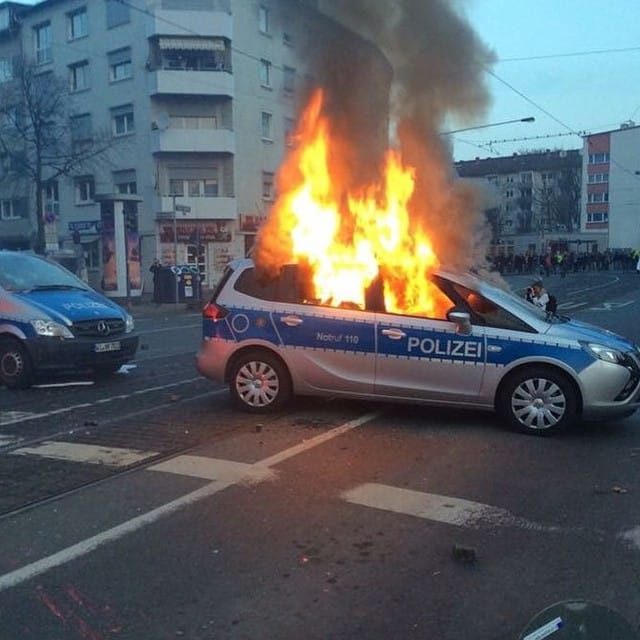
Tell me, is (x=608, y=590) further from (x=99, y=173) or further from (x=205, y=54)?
(x=99, y=173)

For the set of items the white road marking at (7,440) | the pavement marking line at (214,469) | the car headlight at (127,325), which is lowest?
the white road marking at (7,440)

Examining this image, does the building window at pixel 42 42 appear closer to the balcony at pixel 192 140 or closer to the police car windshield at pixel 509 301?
the balcony at pixel 192 140

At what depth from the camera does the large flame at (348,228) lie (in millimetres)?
7492

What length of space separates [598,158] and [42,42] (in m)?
64.5

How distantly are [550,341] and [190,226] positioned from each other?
110ft

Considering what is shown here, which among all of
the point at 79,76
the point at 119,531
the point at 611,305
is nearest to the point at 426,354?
the point at 119,531

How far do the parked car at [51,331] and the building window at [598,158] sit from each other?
84.0 meters

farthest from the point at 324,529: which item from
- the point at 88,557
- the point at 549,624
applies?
the point at 549,624

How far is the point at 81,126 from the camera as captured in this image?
42000 mm

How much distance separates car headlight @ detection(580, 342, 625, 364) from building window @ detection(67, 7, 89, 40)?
4053 centimetres

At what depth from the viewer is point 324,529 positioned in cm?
459

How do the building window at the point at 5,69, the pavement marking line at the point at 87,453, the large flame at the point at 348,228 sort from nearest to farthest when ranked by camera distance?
the pavement marking line at the point at 87,453
the large flame at the point at 348,228
the building window at the point at 5,69

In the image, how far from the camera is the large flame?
7.49 m

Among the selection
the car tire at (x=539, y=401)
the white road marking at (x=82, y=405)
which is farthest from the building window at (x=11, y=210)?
the car tire at (x=539, y=401)
